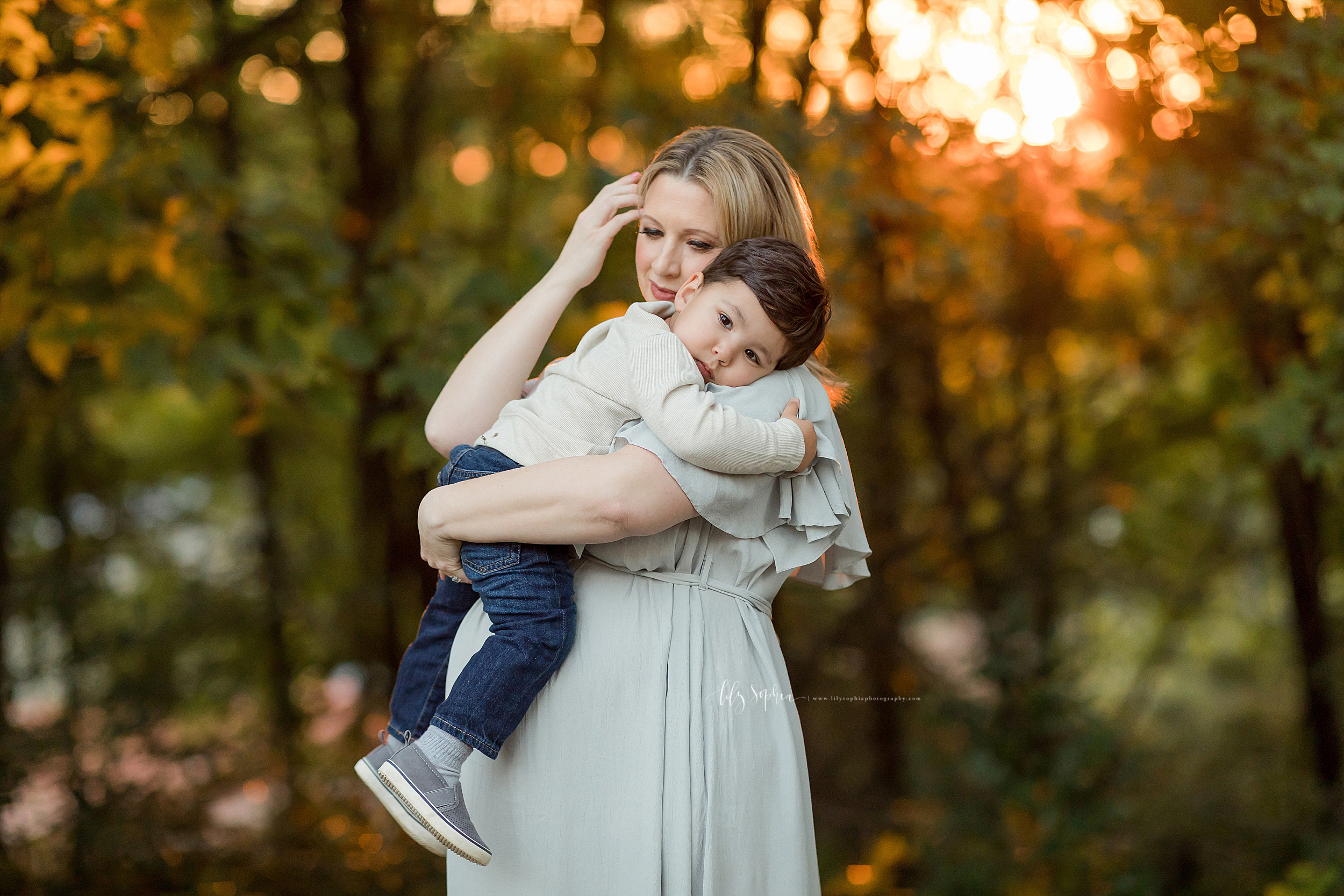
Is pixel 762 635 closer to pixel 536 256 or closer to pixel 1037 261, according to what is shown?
pixel 536 256

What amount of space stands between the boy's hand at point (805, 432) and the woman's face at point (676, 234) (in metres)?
0.33

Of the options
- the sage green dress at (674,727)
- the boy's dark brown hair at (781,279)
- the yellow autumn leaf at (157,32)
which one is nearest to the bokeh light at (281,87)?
the yellow autumn leaf at (157,32)

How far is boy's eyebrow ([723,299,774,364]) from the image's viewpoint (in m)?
1.60

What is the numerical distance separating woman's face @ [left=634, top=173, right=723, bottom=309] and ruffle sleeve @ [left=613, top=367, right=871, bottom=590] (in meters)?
0.27

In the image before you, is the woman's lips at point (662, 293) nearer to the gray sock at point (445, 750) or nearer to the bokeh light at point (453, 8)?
the gray sock at point (445, 750)

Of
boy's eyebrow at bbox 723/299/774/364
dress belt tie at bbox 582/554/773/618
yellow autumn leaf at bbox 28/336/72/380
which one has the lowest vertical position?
dress belt tie at bbox 582/554/773/618

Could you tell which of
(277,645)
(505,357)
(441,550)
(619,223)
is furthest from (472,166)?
(441,550)

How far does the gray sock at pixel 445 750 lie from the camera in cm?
157

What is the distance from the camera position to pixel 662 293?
71.0 inches

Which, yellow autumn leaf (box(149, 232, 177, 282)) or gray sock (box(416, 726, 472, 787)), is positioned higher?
yellow autumn leaf (box(149, 232, 177, 282))

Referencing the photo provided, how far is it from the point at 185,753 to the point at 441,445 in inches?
142

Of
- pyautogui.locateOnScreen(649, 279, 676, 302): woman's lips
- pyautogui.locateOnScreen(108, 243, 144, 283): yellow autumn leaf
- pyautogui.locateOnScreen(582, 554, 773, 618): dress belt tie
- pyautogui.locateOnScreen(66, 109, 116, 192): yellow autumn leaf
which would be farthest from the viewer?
pyautogui.locateOnScreen(108, 243, 144, 283): yellow autumn leaf

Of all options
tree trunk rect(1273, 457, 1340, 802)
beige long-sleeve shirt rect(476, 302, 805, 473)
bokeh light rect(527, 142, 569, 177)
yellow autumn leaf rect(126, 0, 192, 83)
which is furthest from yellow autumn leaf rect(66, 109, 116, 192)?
tree trunk rect(1273, 457, 1340, 802)

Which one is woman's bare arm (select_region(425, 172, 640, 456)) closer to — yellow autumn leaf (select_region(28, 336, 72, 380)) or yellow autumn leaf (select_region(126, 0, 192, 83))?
yellow autumn leaf (select_region(28, 336, 72, 380))
